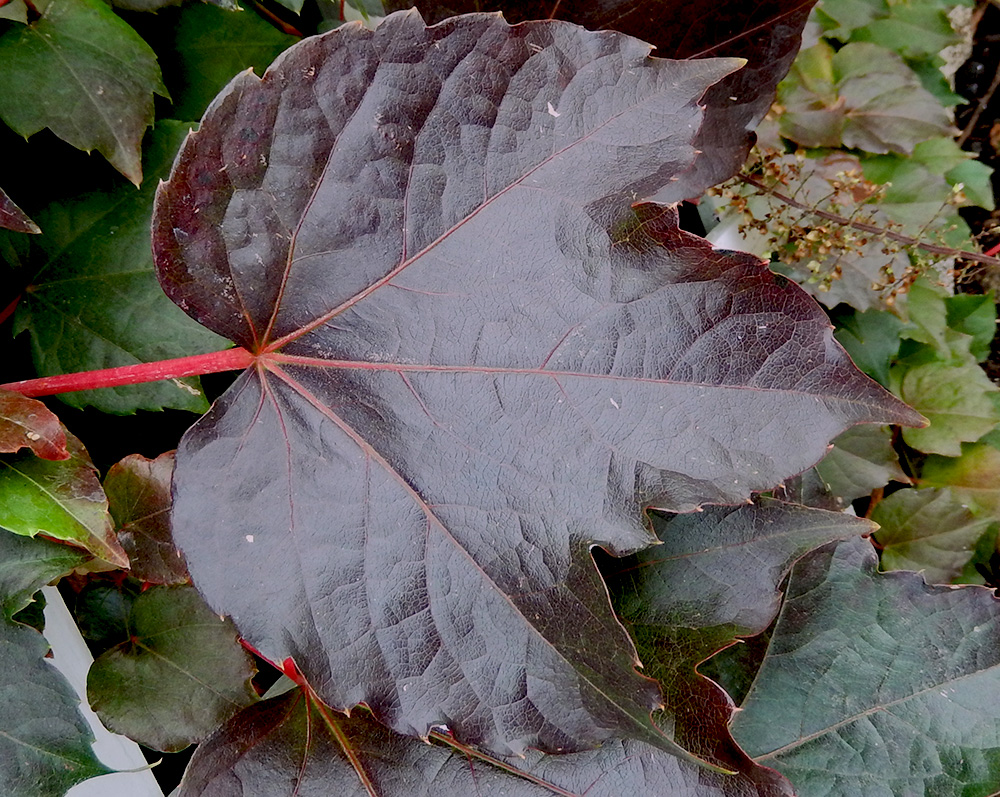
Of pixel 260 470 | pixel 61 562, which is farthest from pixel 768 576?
pixel 61 562

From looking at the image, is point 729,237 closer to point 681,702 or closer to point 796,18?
point 796,18

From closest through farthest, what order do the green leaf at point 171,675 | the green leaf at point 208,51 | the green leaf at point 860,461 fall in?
the green leaf at point 171,675 < the green leaf at point 208,51 < the green leaf at point 860,461

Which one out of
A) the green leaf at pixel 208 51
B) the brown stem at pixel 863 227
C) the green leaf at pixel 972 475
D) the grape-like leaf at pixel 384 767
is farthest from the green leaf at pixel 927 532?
the green leaf at pixel 208 51

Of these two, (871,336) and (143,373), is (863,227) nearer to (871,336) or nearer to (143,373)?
(871,336)

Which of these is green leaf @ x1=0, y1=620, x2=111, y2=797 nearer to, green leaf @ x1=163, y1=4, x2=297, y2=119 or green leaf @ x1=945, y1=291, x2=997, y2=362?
green leaf @ x1=163, y1=4, x2=297, y2=119

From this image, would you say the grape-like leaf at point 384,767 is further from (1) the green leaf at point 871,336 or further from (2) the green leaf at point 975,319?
(2) the green leaf at point 975,319

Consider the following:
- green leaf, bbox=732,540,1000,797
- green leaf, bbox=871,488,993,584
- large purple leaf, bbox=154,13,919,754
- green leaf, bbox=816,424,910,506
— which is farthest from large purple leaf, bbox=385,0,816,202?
green leaf, bbox=871,488,993,584
